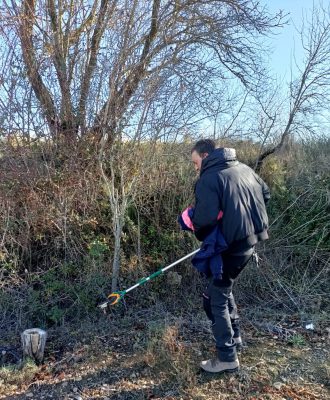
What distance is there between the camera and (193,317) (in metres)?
4.51

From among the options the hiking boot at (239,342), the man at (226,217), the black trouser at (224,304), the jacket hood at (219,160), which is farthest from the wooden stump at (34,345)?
the jacket hood at (219,160)

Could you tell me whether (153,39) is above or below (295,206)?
above

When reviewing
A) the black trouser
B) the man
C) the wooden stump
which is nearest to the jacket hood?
the man

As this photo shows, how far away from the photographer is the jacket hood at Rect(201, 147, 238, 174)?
Answer: 312 cm

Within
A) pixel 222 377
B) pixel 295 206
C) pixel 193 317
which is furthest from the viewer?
pixel 295 206

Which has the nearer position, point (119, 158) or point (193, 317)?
point (193, 317)

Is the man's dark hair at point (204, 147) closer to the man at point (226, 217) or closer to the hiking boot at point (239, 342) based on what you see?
the man at point (226, 217)

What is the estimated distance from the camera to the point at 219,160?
312 centimetres

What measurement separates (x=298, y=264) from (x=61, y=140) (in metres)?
4.02

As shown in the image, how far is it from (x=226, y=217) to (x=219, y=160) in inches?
19.2

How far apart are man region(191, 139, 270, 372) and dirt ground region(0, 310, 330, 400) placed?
0.80ft

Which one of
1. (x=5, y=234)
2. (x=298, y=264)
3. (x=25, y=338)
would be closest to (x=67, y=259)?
(x=5, y=234)

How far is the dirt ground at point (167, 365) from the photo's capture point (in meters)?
3.17

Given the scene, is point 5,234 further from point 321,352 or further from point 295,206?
point 295,206
